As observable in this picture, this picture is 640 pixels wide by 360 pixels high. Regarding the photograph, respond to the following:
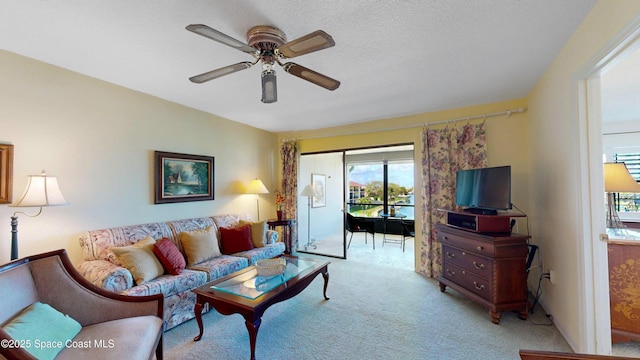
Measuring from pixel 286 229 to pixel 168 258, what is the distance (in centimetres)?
248

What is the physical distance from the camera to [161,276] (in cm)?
252

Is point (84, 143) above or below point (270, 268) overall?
above

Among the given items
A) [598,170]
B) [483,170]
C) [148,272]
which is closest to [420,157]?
[483,170]

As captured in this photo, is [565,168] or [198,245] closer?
[565,168]

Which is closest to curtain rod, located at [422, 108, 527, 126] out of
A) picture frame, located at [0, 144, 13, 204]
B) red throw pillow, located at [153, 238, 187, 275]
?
red throw pillow, located at [153, 238, 187, 275]

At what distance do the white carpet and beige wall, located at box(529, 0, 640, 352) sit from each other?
0.34m

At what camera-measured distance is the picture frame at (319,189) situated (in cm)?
591

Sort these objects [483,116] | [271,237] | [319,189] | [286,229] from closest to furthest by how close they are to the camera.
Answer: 1. [483,116]
2. [271,237]
3. [286,229]
4. [319,189]

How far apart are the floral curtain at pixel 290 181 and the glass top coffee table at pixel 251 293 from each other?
2.24m

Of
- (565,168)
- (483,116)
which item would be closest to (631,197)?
(483,116)

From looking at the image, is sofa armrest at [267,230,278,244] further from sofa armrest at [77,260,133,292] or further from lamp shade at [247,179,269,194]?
sofa armrest at [77,260,133,292]

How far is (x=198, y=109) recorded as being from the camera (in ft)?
12.1

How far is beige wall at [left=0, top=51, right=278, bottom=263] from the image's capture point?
7.27 ft

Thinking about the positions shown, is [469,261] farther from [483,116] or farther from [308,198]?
[308,198]
